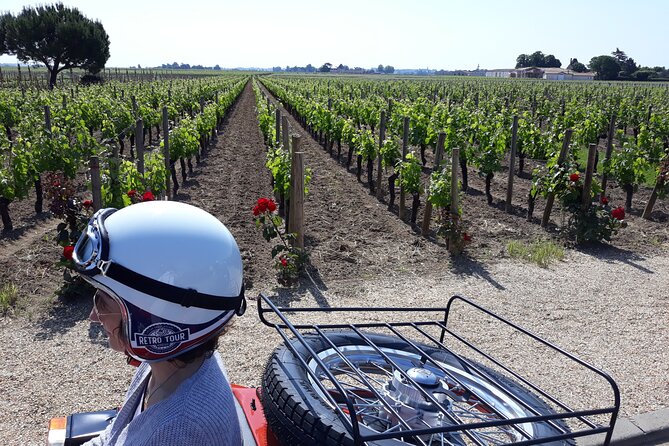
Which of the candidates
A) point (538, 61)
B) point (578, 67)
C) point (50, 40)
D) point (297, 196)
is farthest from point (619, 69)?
point (297, 196)

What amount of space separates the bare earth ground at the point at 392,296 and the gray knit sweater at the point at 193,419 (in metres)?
2.88

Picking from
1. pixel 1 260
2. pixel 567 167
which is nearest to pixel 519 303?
pixel 567 167

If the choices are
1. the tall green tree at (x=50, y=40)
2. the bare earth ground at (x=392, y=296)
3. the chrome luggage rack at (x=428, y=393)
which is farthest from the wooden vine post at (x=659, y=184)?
the tall green tree at (x=50, y=40)

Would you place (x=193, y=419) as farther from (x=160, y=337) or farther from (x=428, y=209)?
(x=428, y=209)

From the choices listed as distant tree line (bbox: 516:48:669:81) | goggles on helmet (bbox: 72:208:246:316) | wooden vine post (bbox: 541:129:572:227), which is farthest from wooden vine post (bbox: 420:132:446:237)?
distant tree line (bbox: 516:48:669:81)

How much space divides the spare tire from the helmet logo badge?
556mm

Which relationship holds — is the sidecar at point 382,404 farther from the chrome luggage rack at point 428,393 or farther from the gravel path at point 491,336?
the gravel path at point 491,336

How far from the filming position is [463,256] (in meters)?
7.74

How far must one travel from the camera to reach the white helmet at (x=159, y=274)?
1.46 m

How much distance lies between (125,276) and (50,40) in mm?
58641

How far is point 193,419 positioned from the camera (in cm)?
133

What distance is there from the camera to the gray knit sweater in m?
1.31

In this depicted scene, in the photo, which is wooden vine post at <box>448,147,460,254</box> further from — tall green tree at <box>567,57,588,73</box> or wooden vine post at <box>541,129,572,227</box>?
tall green tree at <box>567,57,588,73</box>

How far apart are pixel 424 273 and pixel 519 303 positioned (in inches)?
53.9
